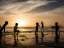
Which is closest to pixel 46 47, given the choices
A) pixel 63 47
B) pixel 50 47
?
pixel 50 47

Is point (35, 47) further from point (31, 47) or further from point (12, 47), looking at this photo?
point (12, 47)

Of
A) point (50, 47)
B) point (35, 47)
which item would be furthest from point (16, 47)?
point (50, 47)

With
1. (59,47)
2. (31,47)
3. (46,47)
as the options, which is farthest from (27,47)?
(59,47)

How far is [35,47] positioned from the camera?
1698 centimetres

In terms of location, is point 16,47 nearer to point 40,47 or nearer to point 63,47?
point 40,47

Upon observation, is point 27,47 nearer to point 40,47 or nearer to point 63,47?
point 40,47

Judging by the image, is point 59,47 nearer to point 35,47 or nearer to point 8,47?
point 35,47

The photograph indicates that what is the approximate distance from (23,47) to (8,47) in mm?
1210

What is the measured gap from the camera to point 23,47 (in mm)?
17047

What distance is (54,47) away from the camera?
17.1 metres

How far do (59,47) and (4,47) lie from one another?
4371 mm

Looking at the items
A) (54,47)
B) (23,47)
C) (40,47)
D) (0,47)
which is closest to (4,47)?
(0,47)

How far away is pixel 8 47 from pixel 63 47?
437 cm

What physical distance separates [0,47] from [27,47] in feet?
7.01
